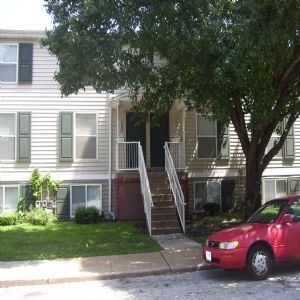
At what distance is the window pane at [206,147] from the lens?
1950 centimetres

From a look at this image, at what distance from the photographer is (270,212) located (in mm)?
10445

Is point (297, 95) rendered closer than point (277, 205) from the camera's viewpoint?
No

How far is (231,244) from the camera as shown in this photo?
9.31 m

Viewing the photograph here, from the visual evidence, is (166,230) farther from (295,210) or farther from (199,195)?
(295,210)

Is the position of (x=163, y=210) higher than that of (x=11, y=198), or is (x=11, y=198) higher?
(x=11, y=198)

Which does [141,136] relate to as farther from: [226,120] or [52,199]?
[226,120]

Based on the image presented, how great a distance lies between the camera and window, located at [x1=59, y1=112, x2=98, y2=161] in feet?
60.1

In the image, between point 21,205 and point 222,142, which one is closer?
point 21,205

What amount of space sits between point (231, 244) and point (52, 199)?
33.8 ft

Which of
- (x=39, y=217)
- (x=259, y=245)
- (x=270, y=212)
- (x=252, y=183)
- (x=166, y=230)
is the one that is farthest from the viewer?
(x=39, y=217)

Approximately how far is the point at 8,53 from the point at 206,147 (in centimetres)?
836

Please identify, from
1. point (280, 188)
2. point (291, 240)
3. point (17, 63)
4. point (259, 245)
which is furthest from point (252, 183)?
point (17, 63)

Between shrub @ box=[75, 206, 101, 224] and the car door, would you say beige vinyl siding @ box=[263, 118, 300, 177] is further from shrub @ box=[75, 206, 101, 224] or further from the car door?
the car door

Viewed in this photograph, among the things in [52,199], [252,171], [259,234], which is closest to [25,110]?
[52,199]
